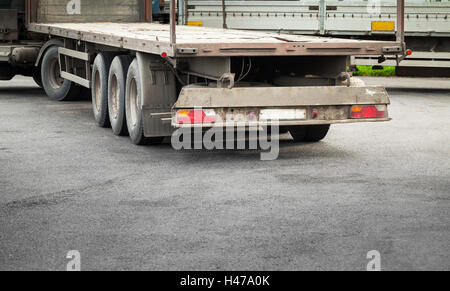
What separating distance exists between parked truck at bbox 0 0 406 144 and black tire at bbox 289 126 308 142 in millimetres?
14

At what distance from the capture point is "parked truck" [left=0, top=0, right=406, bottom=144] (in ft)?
29.5

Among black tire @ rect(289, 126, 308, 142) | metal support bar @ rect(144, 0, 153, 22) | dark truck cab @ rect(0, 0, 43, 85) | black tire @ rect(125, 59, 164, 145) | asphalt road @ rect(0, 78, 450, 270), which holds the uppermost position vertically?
metal support bar @ rect(144, 0, 153, 22)

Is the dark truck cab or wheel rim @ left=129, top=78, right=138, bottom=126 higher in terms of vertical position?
the dark truck cab

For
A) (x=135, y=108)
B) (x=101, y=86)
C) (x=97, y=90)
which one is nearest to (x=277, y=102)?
(x=135, y=108)

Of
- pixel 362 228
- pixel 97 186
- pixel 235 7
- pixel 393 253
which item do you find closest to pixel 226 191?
pixel 97 186

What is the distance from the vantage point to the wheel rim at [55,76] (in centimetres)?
1597

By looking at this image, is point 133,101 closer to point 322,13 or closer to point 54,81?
point 54,81

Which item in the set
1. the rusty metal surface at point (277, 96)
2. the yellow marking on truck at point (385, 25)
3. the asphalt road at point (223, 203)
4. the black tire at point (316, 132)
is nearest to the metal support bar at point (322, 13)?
the yellow marking on truck at point (385, 25)

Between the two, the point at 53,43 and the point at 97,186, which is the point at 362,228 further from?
the point at 53,43

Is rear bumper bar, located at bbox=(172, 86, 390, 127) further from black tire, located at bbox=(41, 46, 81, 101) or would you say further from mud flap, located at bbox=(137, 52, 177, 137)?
black tire, located at bbox=(41, 46, 81, 101)

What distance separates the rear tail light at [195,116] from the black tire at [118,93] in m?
2.17

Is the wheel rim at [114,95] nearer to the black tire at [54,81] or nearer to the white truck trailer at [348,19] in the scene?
the black tire at [54,81]

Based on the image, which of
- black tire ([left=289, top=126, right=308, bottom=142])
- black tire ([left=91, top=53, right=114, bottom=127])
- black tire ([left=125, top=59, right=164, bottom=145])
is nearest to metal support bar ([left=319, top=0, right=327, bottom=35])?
black tire ([left=91, top=53, right=114, bottom=127])

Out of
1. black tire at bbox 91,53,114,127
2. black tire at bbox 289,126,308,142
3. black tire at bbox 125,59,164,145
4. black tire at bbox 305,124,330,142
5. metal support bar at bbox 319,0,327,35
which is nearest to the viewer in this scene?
black tire at bbox 125,59,164,145
